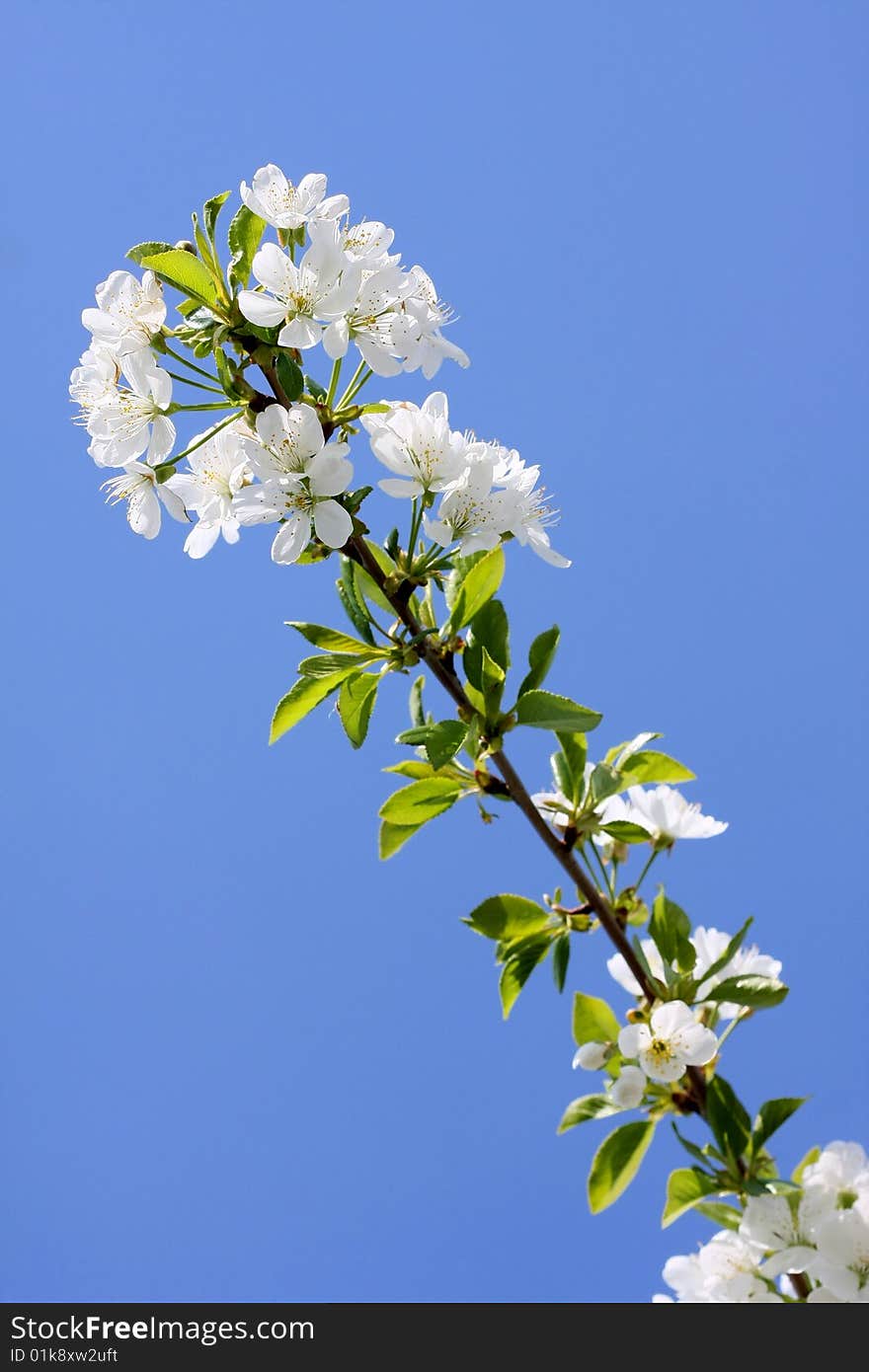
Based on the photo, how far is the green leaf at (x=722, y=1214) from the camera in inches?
71.9

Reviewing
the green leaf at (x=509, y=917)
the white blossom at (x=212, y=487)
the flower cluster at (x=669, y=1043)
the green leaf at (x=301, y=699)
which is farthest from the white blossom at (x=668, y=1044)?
the white blossom at (x=212, y=487)

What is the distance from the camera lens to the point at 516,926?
179 centimetres

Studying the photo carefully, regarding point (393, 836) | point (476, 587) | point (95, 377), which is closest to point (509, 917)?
point (393, 836)

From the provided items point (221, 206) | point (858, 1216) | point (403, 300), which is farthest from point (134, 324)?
point (858, 1216)

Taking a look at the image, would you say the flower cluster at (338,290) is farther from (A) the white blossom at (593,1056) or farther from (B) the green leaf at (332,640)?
(A) the white blossom at (593,1056)

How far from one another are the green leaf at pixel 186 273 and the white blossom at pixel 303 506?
0.28 metres

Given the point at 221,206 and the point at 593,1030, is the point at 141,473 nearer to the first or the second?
the point at 221,206

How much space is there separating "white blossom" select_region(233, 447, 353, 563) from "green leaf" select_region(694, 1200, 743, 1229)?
4.45 feet

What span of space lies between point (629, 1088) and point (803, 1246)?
380mm

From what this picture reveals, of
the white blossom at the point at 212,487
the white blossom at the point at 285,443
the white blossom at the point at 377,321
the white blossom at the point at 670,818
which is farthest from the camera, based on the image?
the white blossom at the point at 670,818

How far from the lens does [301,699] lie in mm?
1652

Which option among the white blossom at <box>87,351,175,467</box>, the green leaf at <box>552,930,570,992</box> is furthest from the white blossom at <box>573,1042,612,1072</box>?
the white blossom at <box>87,351,175,467</box>

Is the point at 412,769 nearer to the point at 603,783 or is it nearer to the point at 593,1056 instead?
the point at 603,783

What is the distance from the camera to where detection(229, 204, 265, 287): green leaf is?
1.52m
